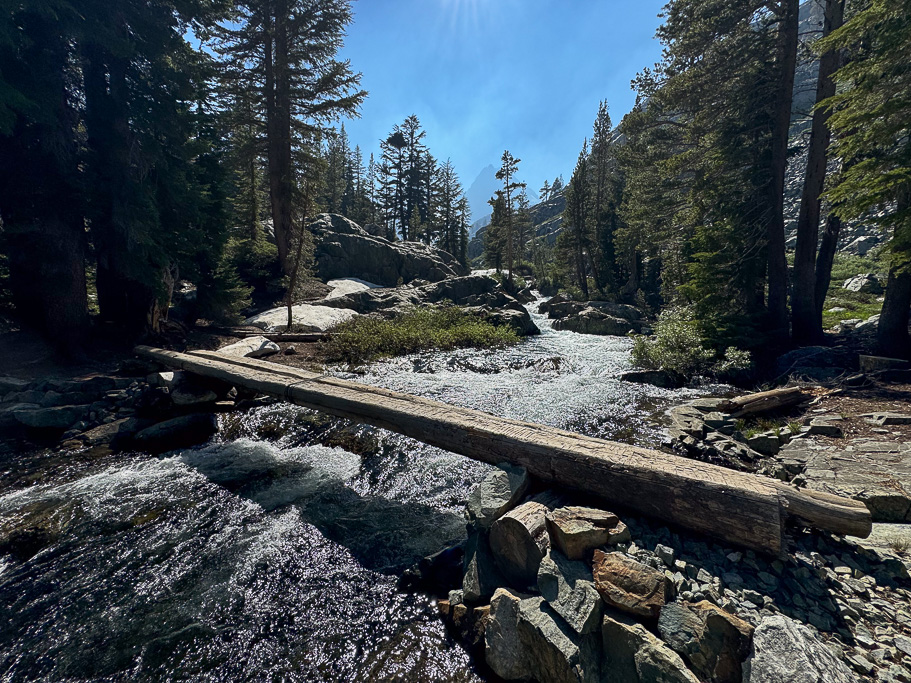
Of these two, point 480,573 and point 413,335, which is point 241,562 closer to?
point 480,573

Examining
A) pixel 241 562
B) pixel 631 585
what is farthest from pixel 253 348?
pixel 631 585

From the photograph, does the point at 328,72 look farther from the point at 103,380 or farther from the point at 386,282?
the point at 103,380

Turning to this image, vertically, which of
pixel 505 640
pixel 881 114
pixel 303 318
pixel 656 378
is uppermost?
pixel 881 114

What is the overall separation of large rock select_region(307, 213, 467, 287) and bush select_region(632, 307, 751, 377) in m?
23.4

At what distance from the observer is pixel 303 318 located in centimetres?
1848

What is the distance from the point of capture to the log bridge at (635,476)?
2.92 metres

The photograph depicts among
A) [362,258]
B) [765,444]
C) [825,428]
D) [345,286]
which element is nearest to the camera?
[765,444]

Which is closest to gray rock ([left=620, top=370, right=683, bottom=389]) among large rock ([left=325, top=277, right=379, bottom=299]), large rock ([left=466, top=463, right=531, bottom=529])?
large rock ([left=466, top=463, right=531, bottom=529])

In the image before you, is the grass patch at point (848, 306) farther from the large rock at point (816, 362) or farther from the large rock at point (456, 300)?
the large rock at point (456, 300)

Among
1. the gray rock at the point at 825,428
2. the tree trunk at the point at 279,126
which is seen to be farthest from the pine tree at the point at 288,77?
the gray rock at the point at 825,428

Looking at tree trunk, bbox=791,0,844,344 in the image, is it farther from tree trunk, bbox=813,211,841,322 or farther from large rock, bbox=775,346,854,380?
large rock, bbox=775,346,854,380

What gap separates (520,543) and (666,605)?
3.88ft

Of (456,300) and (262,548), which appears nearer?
(262,548)

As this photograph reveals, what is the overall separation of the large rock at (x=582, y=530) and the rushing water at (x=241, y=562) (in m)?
1.27
